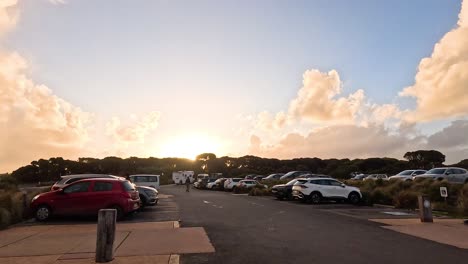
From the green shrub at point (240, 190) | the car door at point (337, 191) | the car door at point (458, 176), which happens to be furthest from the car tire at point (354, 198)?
the green shrub at point (240, 190)

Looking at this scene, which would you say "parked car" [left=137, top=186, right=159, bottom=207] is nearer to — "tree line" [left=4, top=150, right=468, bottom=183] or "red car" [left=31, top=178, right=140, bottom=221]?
"red car" [left=31, top=178, right=140, bottom=221]

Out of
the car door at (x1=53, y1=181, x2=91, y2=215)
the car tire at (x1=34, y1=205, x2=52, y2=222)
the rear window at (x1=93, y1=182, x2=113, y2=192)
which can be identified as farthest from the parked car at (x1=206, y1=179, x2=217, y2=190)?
the car tire at (x1=34, y1=205, x2=52, y2=222)

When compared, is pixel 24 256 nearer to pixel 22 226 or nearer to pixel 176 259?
pixel 176 259

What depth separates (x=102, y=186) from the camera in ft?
56.0

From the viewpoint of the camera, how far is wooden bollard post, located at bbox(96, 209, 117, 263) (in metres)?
8.84

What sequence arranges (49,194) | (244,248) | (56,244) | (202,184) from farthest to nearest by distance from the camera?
(202,184)
(49,194)
(56,244)
(244,248)

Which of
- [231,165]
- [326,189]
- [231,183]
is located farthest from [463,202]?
[231,165]

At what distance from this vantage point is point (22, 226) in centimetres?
1530

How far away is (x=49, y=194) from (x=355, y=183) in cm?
2477

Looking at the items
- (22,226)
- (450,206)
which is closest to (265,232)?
(22,226)

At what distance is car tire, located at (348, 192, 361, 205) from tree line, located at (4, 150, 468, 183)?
51718mm

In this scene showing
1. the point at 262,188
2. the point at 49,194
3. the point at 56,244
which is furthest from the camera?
the point at 262,188

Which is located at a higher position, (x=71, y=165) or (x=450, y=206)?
(x=71, y=165)

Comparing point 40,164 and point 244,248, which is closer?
point 244,248
